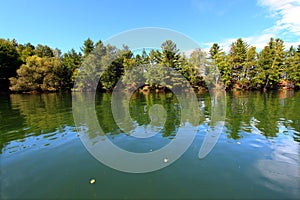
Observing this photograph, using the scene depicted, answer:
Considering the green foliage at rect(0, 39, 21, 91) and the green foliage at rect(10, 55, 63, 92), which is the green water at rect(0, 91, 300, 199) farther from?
the green foliage at rect(0, 39, 21, 91)

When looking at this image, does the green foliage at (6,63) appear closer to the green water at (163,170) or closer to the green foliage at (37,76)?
the green foliage at (37,76)

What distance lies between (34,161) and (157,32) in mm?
7354

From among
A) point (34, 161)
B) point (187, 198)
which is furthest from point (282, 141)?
point (34, 161)

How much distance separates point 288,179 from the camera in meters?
3.79

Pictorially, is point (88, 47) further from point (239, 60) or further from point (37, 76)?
point (239, 60)

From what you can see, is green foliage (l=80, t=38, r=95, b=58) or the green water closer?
the green water

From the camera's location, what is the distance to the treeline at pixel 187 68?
38.4 m

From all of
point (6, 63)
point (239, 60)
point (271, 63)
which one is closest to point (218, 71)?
point (239, 60)

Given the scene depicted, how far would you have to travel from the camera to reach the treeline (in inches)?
1513

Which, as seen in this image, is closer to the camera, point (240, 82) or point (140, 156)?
point (140, 156)

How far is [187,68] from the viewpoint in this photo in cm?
3934

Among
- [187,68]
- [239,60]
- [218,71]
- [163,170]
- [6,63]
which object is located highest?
[6,63]

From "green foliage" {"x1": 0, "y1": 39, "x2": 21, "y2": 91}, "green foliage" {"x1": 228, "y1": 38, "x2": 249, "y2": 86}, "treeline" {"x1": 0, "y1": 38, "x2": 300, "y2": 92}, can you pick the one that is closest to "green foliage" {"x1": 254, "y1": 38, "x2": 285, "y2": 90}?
"treeline" {"x1": 0, "y1": 38, "x2": 300, "y2": 92}

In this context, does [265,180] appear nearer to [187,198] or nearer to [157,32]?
[187,198]
